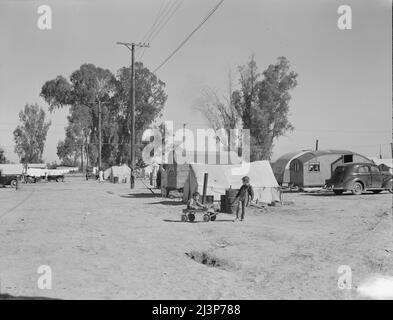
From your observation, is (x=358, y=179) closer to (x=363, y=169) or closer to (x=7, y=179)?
(x=363, y=169)

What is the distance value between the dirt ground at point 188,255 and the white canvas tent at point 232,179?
4860mm

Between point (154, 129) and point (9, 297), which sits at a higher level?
point (154, 129)

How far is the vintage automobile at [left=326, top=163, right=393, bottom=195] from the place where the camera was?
90.3 feet

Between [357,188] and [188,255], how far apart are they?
65.9 ft

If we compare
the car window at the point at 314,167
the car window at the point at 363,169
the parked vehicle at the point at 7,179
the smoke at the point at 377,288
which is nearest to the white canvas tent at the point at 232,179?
the car window at the point at 363,169

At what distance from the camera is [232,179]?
2173 cm

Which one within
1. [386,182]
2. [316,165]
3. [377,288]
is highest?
[316,165]

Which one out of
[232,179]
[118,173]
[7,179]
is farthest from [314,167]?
[118,173]

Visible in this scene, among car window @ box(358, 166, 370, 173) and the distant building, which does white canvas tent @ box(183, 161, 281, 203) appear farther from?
the distant building
